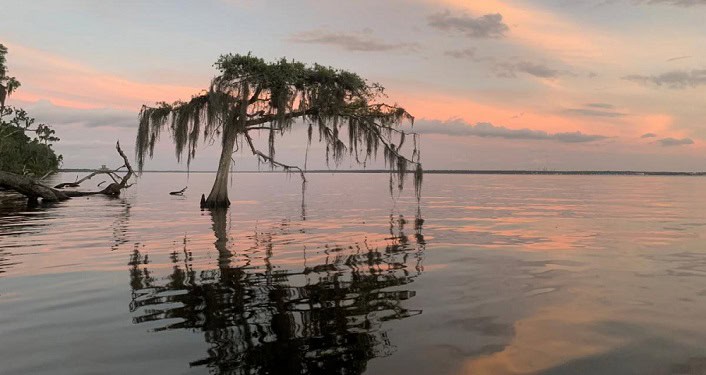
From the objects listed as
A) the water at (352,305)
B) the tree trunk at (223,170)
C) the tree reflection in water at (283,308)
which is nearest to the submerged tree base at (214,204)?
the tree trunk at (223,170)

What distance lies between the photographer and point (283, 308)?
6852 mm

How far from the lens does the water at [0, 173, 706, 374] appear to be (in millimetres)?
4992

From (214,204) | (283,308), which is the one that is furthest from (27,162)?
(283,308)

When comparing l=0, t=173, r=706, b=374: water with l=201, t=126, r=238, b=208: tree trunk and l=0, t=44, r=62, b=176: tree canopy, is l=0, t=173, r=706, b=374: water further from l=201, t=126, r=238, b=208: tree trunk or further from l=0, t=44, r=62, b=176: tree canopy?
l=0, t=44, r=62, b=176: tree canopy

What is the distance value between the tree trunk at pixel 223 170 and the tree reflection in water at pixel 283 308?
16034 mm

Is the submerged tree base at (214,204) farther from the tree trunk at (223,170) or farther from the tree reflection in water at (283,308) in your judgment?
the tree reflection in water at (283,308)

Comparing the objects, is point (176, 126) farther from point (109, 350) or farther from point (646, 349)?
point (646, 349)

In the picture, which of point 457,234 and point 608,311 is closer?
point 608,311

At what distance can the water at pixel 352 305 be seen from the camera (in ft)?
16.4

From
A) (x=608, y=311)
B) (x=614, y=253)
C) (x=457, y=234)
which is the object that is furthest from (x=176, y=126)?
(x=608, y=311)

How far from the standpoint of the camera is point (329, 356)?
5.00 meters

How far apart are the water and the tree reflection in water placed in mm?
31

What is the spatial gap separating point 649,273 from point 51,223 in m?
20.8

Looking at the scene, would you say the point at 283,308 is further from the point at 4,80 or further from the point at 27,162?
the point at 27,162
